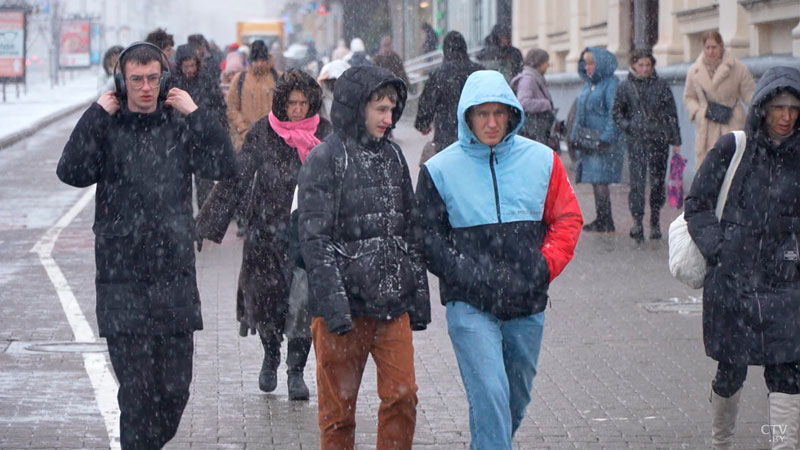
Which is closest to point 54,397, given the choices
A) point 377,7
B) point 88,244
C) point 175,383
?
point 175,383

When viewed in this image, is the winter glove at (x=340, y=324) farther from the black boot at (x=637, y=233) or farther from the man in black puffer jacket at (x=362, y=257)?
the black boot at (x=637, y=233)

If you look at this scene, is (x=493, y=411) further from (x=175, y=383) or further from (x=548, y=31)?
(x=548, y=31)

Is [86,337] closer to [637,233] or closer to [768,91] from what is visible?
[768,91]

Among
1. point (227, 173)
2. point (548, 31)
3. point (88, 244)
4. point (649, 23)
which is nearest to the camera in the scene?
point (227, 173)

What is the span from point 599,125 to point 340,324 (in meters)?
9.10

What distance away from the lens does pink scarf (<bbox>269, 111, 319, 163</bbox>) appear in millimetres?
7102

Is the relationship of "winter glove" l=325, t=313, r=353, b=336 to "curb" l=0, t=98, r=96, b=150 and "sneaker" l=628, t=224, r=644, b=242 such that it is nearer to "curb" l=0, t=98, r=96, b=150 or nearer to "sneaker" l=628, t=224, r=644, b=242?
"sneaker" l=628, t=224, r=644, b=242

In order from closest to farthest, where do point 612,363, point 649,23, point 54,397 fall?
point 54,397, point 612,363, point 649,23

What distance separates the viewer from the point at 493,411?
4.99 metres

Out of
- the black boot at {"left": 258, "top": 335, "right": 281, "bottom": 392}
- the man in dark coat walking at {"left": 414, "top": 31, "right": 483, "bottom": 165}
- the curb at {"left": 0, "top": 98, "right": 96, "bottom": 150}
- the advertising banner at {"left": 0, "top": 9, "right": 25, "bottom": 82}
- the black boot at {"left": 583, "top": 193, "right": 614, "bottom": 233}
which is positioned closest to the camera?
the black boot at {"left": 258, "top": 335, "right": 281, "bottom": 392}

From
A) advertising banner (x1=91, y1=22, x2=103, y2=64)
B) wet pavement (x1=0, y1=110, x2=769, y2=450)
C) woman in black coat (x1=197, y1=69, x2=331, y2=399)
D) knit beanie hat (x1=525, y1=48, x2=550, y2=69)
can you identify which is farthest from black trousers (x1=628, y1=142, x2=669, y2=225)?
advertising banner (x1=91, y1=22, x2=103, y2=64)

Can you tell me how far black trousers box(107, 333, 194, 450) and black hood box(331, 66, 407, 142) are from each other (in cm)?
99

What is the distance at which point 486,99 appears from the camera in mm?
5145

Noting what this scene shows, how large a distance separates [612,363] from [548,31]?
19586 mm
